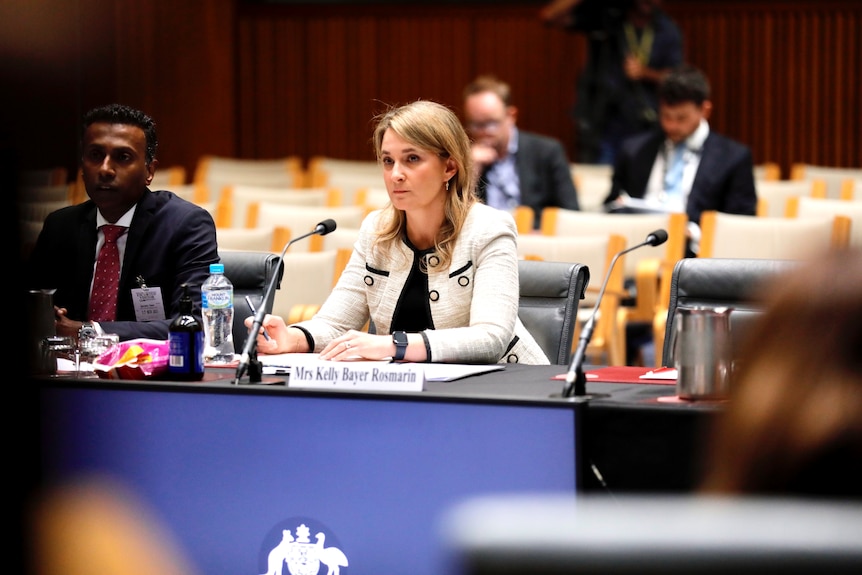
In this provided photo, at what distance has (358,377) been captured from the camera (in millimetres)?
2393

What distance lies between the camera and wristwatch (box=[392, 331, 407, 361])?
2832 millimetres

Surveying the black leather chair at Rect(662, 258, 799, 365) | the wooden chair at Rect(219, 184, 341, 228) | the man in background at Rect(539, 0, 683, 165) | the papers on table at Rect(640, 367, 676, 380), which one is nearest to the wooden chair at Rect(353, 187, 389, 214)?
the wooden chair at Rect(219, 184, 341, 228)

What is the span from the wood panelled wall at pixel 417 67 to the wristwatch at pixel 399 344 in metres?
6.04

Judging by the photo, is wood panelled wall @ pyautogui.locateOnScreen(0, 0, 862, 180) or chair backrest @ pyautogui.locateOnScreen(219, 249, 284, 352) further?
wood panelled wall @ pyautogui.locateOnScreen(0, 0, 862, 180)

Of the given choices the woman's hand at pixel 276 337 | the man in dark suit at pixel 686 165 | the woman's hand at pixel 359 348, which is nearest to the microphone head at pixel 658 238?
the woman's hand at pixel 359 348

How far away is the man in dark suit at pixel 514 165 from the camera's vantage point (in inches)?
236

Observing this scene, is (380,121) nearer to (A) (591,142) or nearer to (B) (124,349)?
(B) (124,349)

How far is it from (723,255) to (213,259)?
2333 mm

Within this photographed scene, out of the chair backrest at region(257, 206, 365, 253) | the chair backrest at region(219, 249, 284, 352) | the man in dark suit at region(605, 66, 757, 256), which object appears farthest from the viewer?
the man in dark suit at region(605, 66, 757, 256)

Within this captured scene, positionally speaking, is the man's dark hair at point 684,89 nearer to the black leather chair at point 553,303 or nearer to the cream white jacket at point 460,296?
the black leather chair at point 553,303

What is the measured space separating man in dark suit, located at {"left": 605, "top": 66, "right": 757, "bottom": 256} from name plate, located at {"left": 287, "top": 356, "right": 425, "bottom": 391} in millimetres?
3155

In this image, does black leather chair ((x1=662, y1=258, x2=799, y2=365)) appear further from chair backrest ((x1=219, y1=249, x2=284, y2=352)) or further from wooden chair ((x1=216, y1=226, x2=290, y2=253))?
wooden chair ((x1=216, y1=226, x2=290, y2=253))

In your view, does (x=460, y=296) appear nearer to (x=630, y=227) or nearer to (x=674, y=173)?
→ (x=630, y=227)

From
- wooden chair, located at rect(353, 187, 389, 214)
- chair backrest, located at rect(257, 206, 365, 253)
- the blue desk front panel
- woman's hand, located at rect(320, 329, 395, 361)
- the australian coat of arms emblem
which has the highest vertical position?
wooden chair, located at rect(353, 187, 389, 214)
